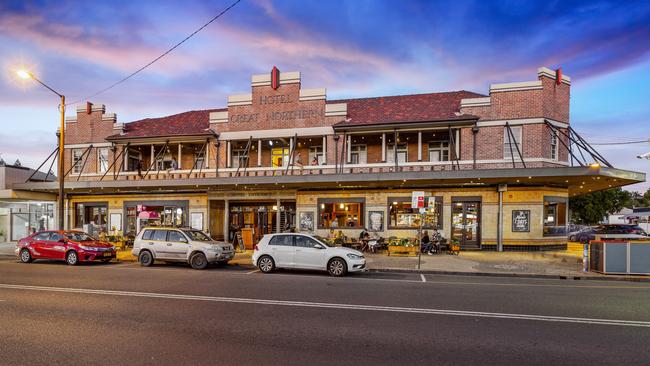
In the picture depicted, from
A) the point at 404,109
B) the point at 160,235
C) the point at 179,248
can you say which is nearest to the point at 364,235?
the point at 404,109

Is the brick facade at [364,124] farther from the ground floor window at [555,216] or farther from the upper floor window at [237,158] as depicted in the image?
the ground floor window at [555,216]

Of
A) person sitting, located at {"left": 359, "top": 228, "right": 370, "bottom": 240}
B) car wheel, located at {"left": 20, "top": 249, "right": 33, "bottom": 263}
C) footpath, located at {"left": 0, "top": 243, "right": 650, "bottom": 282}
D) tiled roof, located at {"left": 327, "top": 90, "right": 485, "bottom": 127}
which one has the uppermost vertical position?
tiled roof, located at {"left": 327, "top": 90, "right": 485, "bottom": 127}

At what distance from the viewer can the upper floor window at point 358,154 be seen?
23.8 m

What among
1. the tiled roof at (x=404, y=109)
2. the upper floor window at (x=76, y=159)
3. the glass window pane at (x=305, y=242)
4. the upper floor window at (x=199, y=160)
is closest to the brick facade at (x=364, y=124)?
the tiled roof at (x=404, y=109)

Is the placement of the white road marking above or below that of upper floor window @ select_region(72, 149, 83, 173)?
below

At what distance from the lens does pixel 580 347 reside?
19.0ft

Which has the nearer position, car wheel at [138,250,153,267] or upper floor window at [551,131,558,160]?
car wheel at [138,250,153,267]

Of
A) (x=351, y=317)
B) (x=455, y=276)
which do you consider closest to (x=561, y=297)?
(x=455, y=276)

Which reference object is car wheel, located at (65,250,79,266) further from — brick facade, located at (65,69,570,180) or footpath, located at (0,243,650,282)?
brick facade, located at (65,69,570,180)

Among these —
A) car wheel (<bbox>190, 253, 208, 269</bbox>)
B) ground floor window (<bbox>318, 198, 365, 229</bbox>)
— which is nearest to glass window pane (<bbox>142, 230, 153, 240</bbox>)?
car wheel (<bbox>190, 253, 208, 269</bbox>)

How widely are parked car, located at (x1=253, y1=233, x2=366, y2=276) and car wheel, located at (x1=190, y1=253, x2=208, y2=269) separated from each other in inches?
90.6

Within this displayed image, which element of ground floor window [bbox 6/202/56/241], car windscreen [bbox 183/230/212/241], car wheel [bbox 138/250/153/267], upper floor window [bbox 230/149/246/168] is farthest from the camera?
ground floor window [bbox 6/202/56/241]

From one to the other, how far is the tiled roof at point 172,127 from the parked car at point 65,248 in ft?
30.4

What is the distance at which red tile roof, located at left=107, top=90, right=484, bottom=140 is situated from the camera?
2164 centimetres
